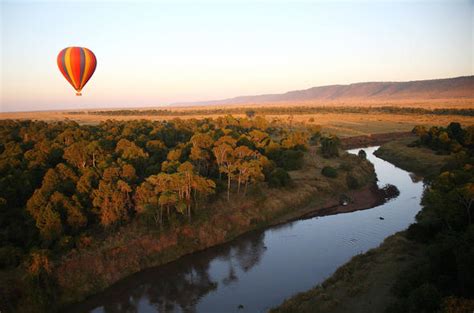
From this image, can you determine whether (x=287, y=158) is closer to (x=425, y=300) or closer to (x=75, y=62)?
(x=75, y=62)

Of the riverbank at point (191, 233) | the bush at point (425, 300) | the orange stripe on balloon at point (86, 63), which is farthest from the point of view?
the orange stripe on balloon at point (86, 63)

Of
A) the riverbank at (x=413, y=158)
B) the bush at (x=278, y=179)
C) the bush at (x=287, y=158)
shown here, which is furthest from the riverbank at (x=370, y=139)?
the bush at (x=278, y=179)

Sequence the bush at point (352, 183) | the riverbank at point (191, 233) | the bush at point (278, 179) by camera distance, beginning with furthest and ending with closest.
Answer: the bush at point (352, 183) → the bush at point (278, 179) → the riverbank at point (191, 233)

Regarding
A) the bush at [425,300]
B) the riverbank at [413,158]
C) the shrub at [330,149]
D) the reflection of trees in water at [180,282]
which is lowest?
the reflection of trees in water at [180,282]

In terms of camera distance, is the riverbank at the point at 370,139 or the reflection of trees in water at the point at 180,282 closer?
the reflection of trees in water at the point at 180,282

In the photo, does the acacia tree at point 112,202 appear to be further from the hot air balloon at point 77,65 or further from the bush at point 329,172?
the bush at point 329,172

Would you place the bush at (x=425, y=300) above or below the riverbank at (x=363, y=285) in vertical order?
above

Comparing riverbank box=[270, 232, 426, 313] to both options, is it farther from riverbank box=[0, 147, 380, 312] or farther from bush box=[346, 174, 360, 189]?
bush box=[346, 174, 360, 189]
